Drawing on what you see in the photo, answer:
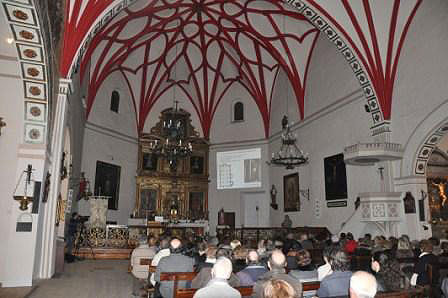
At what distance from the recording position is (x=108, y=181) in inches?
Result: 709

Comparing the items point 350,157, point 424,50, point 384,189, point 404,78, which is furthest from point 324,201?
point 424,50

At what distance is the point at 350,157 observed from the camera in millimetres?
10953

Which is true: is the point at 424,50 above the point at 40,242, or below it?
above

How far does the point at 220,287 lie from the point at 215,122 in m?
18.8

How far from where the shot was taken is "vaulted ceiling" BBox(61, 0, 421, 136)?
39.5 ft

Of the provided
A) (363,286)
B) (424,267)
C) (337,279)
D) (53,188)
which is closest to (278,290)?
(363,286)

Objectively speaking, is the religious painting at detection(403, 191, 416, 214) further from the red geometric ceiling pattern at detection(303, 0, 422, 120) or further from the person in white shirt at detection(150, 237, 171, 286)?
the person in white shirt at detection(150, 237, 171, 286)

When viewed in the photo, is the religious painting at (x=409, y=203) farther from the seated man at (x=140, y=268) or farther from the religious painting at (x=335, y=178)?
the seated man at (x=140, y=268)

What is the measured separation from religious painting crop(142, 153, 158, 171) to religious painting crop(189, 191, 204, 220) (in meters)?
2.63

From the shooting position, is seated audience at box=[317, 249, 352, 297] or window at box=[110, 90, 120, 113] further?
window at box=[110, 90, 120, 113]

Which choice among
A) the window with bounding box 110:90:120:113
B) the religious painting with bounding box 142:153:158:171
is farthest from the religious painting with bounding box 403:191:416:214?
the window with bounding box 110:90:120:113

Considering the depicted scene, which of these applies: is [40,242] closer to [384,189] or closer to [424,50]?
[384,189]

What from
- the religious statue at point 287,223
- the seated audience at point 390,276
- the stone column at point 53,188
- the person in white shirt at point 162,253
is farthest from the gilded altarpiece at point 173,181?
the seated audience at point 390,276

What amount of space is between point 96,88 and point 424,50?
13.6m
